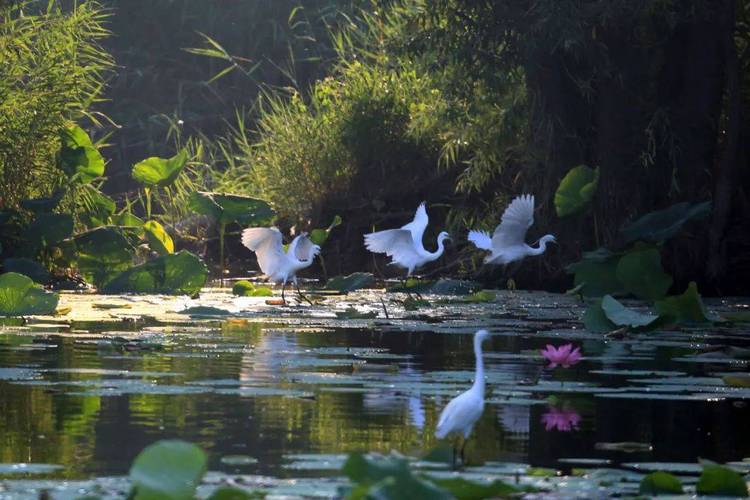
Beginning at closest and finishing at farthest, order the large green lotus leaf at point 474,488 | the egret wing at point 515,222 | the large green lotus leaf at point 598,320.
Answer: the large green lotus leaf at point 474,488, the large green lotus leaf at point 598,320, the egret wing at point 515,222

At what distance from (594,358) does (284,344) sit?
152cm

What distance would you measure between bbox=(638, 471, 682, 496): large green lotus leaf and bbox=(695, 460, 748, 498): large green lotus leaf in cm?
7

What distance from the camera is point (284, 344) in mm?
7898

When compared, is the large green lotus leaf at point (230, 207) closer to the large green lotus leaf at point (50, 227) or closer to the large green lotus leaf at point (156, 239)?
the large green lotus leaf at point (156, 239)

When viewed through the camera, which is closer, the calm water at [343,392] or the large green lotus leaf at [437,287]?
the calm water at [343,392]

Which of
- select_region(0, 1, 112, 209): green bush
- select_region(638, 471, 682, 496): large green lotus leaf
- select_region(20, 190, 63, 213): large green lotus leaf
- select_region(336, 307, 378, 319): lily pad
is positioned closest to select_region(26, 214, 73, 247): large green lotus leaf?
select_region(20, 190, 63, 213): large green lotus leaf

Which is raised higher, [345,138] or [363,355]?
[345,138]

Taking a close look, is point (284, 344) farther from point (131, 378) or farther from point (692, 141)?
point (692, 141)

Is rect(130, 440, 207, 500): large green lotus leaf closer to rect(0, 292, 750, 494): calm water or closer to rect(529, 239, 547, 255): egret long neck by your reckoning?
rect(0, 292, 750, 494): calm water

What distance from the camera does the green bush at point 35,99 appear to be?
11938 millimetres

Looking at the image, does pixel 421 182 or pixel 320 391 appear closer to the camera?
pixel 320 391

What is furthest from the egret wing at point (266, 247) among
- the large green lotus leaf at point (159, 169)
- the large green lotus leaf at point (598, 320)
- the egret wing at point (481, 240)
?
the large green lotus leaf at point (598, 320)

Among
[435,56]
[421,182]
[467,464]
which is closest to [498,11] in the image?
[435,56]

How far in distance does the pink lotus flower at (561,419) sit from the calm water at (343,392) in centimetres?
1
